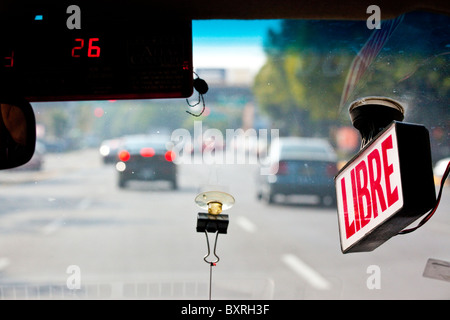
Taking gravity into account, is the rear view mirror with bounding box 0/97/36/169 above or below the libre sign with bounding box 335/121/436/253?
above

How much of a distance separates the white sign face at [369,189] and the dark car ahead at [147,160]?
176 centimetres

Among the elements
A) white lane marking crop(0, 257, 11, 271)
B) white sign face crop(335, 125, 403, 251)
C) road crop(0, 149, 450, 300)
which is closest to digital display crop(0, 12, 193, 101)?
road crop(0, 149, 450, 300)

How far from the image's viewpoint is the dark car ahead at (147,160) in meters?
4.56

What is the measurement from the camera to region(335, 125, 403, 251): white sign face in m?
2.33

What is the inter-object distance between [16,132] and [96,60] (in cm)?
61

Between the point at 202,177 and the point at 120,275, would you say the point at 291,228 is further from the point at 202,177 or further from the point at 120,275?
the point at 202,177

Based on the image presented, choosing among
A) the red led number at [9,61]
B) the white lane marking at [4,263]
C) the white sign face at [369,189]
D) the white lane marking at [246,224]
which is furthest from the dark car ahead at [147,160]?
the white lane marking at [246,224]

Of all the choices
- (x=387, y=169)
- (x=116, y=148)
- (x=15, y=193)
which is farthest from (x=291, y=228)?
(x=387, y=169)

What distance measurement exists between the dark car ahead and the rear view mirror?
1601 millimetres

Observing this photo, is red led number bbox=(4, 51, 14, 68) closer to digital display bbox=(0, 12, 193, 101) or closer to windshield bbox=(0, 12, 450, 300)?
digital display bbox=(0, 12, 193, 101)

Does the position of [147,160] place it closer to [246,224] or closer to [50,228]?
[50,228]

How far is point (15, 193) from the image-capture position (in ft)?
15.1

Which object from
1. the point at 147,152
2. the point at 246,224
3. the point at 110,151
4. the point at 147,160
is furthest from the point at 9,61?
the point at 246,224
